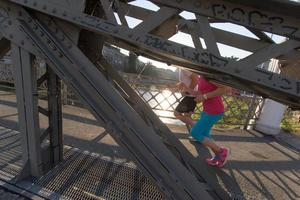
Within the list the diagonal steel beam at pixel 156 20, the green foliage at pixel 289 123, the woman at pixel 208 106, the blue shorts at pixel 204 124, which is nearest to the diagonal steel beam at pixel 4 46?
the diagonal steel beam at pixel 156 20

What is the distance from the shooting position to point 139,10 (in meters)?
3.12

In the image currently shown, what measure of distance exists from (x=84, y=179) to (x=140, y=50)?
6.80 feet

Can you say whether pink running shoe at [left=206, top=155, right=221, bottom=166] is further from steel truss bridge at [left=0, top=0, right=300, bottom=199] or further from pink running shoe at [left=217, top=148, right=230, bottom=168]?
steel truss bridge at [left=0, top=0, right=300, bottom=199]

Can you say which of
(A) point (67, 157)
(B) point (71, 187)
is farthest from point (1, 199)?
(A) point (67, 157)

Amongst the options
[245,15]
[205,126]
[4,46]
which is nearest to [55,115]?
[4,46]

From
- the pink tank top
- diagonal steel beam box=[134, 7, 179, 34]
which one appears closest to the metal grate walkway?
the pink tank top

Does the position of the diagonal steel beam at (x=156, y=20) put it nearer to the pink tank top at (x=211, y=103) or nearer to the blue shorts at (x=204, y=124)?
the pink tank top at (x=211, y=103)

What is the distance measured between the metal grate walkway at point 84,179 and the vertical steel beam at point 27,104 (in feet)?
Result: 1.04

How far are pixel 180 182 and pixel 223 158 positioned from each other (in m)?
2.37

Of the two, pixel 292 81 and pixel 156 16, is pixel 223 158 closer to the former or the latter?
pixel 292 81

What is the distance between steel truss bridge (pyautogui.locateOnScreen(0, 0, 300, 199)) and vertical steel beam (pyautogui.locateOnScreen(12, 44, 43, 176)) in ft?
0.04

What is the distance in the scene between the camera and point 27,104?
3367 mm

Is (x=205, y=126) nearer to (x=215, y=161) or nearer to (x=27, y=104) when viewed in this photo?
(x=215, y=161)

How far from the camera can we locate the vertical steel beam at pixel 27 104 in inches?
127
